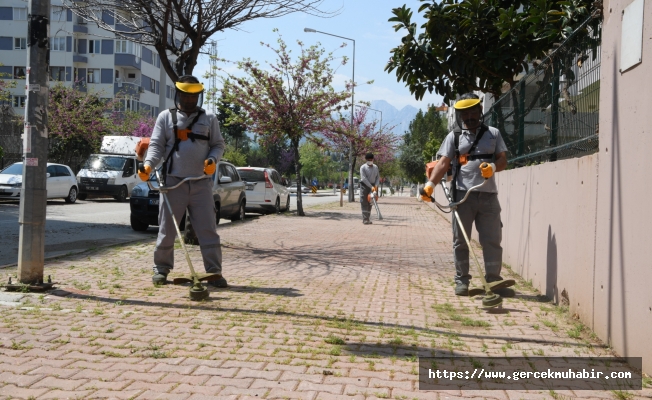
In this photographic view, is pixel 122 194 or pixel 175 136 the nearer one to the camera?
pixel 175 136

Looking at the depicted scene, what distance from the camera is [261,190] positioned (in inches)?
914

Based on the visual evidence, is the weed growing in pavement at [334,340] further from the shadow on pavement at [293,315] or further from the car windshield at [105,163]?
the car windshield at [105,163]

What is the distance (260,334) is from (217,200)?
1164cm

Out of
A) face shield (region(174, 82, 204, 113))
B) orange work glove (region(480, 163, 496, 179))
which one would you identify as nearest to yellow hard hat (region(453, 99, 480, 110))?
orange work glove (region(480, 163, 496, 179))

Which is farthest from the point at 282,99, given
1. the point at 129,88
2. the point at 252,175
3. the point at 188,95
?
the point at 129,88

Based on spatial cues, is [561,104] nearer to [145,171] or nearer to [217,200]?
[145,171]

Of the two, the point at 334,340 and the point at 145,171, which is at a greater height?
the point at 145,171

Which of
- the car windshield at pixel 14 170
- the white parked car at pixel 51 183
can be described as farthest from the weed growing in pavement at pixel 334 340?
the car windshield at pixel 14 170

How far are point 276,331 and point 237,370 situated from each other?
3.43 feet

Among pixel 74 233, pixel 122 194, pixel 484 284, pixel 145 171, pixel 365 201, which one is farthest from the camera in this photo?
pixel 122 194

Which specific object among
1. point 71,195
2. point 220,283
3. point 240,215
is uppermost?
point 71,195

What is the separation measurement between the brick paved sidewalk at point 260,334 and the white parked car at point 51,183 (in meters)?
17.4

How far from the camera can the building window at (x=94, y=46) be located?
66.4 metres

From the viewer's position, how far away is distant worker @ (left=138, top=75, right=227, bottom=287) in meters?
7.09
